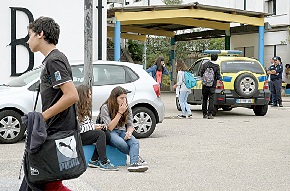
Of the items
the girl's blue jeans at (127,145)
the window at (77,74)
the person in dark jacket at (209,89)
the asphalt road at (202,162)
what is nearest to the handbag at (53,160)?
the asphalt road at (202,162)

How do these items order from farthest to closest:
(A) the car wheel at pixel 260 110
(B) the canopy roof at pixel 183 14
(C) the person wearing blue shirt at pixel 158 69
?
(B) the canopy roof at pixel 183 14 → (C) the person wearing blue shirt at pixel 158 69 → (A) the car wheel at pixel 260 110

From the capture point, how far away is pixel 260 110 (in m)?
18.6

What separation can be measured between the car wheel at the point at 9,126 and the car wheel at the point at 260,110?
904 centimetres

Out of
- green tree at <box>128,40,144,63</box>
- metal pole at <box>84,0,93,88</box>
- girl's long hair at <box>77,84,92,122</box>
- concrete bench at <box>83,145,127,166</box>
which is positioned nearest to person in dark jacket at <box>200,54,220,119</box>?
concrete bench at <box>83,145,127,166</box>

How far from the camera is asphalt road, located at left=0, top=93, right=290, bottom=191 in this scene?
771cm

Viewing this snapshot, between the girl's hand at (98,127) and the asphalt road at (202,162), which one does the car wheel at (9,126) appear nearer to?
the asphalt road at (202,162)

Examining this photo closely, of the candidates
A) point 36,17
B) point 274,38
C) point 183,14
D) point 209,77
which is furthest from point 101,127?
point 274,38

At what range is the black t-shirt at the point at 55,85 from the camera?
4.60 metres

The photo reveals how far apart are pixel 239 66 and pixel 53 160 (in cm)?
1395

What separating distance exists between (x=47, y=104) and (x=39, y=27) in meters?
0.58

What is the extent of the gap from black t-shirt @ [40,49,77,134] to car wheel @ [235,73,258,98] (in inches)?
523

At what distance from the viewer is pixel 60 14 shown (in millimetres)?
19031

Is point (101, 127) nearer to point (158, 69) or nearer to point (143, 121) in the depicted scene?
point (143, 121)

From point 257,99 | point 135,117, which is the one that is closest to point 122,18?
point 257,99
